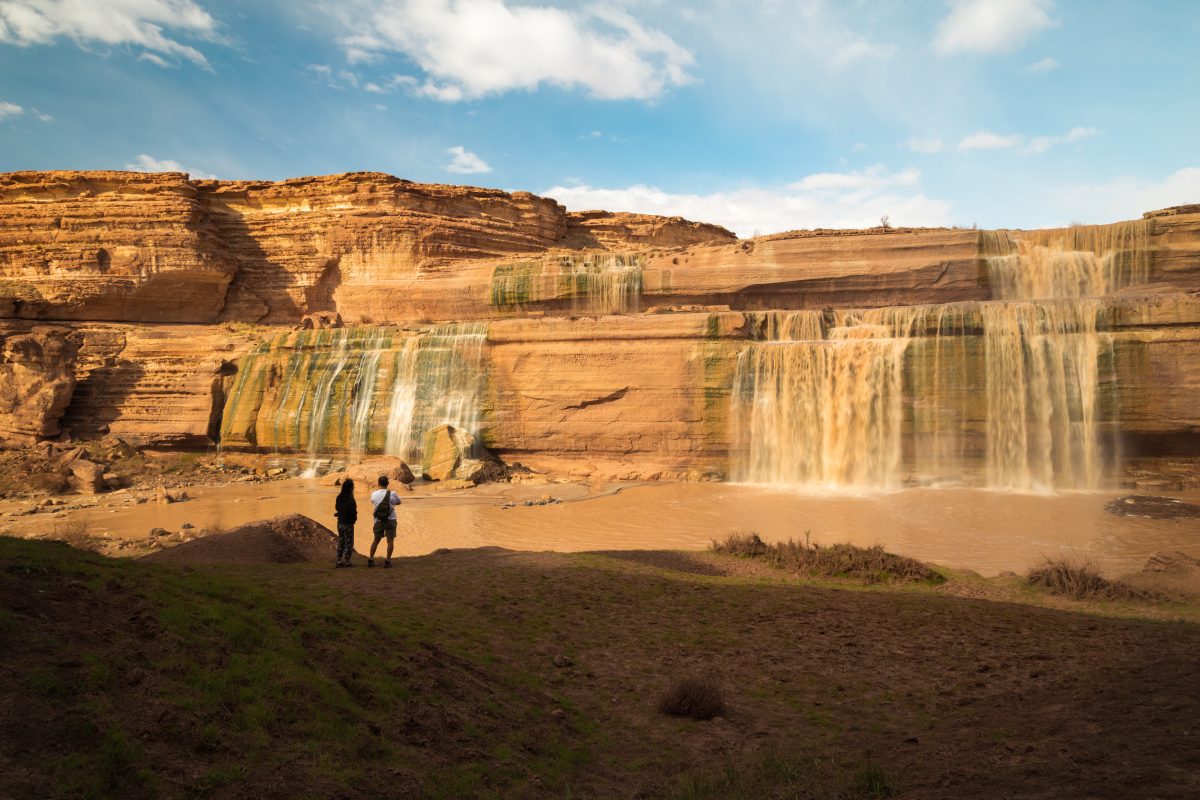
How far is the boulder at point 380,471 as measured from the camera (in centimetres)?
2159

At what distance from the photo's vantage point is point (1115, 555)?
1170 centimetres

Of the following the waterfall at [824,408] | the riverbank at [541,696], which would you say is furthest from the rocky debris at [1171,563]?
the waterfall at [824,408]

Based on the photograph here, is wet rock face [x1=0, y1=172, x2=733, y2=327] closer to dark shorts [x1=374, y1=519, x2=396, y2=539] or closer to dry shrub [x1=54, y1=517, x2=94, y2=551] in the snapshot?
dry shrub [x1=54, y1=517, x2=94, y2=551]

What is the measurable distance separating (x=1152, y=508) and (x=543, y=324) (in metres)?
16.6

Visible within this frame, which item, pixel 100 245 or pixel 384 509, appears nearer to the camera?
pixel 384 509

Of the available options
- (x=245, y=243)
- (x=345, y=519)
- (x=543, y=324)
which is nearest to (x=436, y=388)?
(x=543, y=324)

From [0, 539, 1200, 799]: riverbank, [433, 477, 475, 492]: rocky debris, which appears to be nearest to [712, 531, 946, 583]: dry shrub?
[0, 539, 1200, 799]: riverbank

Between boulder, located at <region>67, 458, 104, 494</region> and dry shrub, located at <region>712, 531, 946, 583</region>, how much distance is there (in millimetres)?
19323

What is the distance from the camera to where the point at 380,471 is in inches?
856

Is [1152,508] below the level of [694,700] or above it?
below

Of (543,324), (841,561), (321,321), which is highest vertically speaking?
(321,321)

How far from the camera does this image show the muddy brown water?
1271 cm

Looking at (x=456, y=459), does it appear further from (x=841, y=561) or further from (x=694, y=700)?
(x=694, y=700)

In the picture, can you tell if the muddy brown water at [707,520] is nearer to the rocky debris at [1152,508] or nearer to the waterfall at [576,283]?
the rocky debris at [1152,508]
